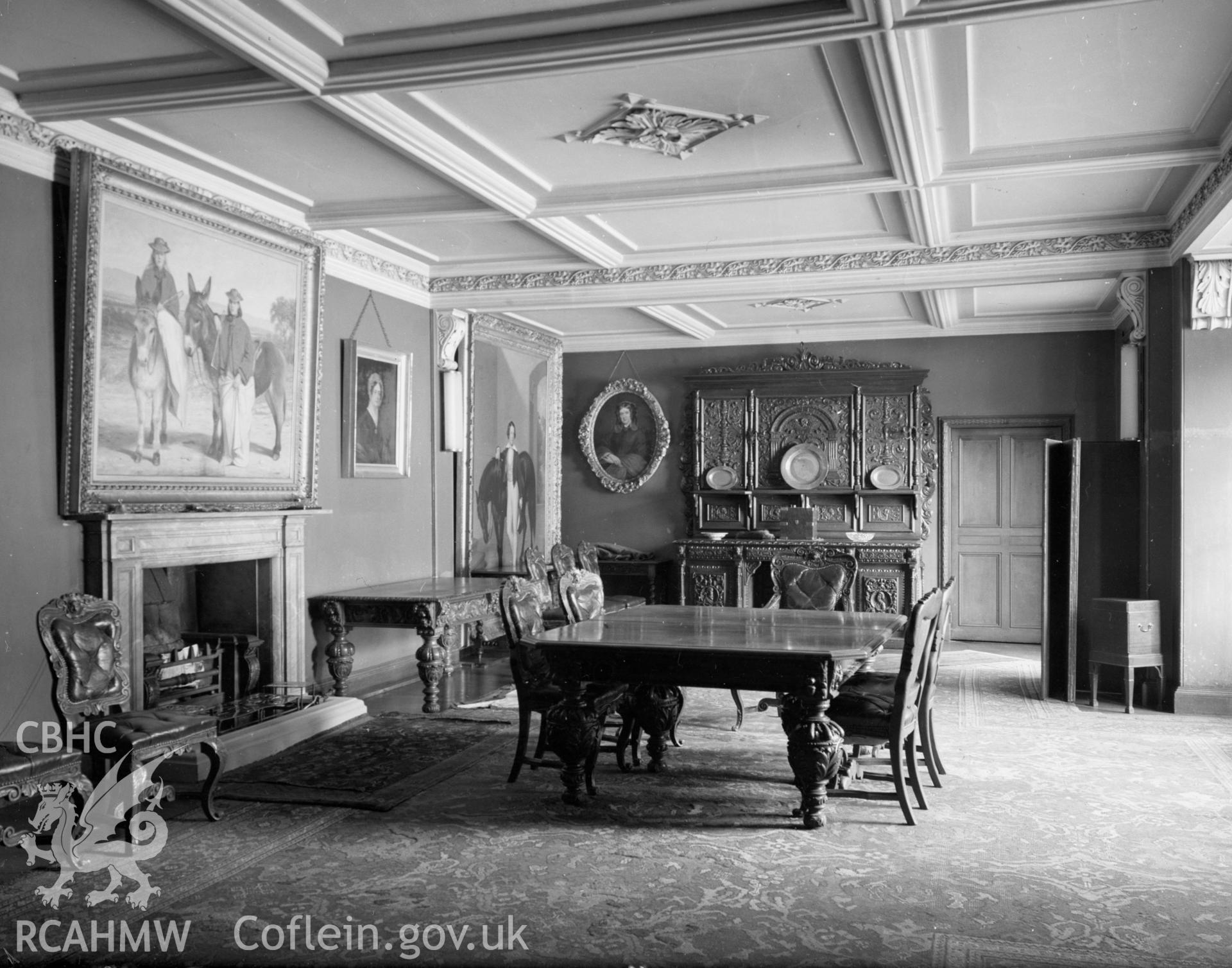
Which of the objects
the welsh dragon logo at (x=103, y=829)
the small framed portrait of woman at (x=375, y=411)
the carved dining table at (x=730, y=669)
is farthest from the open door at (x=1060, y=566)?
the welsh dragon logo at (x=103, y=829)

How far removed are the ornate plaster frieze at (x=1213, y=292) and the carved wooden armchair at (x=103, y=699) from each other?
654cm

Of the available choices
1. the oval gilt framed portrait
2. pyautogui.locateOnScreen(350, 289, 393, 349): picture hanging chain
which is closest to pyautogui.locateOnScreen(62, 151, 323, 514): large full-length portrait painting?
pyautogui.locateOnScreen(350, 289, 393, 349): picture hanging chain

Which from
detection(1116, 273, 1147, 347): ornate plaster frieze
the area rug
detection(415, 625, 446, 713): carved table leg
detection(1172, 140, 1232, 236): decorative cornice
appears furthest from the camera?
detection(1116, 273, 1147, 347): ornate plaster frieze

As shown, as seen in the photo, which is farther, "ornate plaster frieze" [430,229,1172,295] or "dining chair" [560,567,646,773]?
"ornate plaster frieze" [430,229,1172,295]

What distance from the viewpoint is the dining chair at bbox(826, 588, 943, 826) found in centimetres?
480

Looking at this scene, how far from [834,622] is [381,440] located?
408cm

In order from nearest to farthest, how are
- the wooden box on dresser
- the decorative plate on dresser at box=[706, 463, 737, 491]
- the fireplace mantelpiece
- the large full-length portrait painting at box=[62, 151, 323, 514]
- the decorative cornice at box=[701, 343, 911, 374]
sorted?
1. the large full-length portrait painting at box=[62, 151, 323, 514]
2. the fireplace mantelpiece
3. the wooden box on dresser
4. the decorative cornice at box=[701, 343, 911, 374]
5. the decorative plate on dresser at box=[706, 463, 737, 491]

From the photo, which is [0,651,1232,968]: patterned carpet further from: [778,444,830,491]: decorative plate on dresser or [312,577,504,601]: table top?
[778,444,830,491]: decorative plate on dresser

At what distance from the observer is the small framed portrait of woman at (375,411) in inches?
310

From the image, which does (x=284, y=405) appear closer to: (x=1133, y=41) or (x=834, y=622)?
(x=834, y=622)

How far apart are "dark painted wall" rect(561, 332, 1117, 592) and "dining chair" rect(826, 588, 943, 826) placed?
6167 millimetres

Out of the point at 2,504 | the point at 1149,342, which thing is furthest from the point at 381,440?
the point at 1149,342

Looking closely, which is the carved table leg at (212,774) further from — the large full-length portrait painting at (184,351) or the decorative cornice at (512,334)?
the decorative cornice at (512,334)

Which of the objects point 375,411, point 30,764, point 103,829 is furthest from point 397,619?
point 30,764
